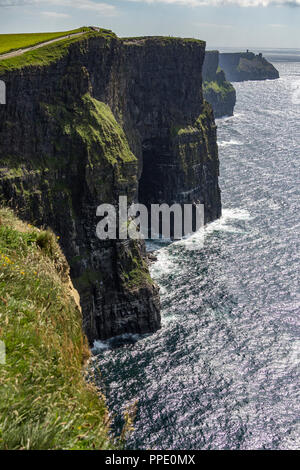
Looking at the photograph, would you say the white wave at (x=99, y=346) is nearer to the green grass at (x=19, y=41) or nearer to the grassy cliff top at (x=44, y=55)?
the grassy cliff top at (x=44, y=55)

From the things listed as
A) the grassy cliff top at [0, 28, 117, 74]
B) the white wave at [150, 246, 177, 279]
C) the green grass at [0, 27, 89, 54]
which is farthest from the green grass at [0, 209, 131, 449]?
the white wave at [150, 246, 177, 279]

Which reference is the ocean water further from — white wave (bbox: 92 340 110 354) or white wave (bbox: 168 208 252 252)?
white wave (bbox: 168 208 252 252)

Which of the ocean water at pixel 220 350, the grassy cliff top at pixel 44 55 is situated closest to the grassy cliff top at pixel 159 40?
the grassy cliff top at pixel 44 55

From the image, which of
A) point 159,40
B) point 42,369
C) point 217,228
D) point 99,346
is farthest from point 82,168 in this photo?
point 159,40

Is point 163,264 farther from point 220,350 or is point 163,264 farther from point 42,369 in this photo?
point 42,369

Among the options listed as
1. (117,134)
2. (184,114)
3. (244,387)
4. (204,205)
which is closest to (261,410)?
(244,387)

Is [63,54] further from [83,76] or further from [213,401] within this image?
[213,401]
